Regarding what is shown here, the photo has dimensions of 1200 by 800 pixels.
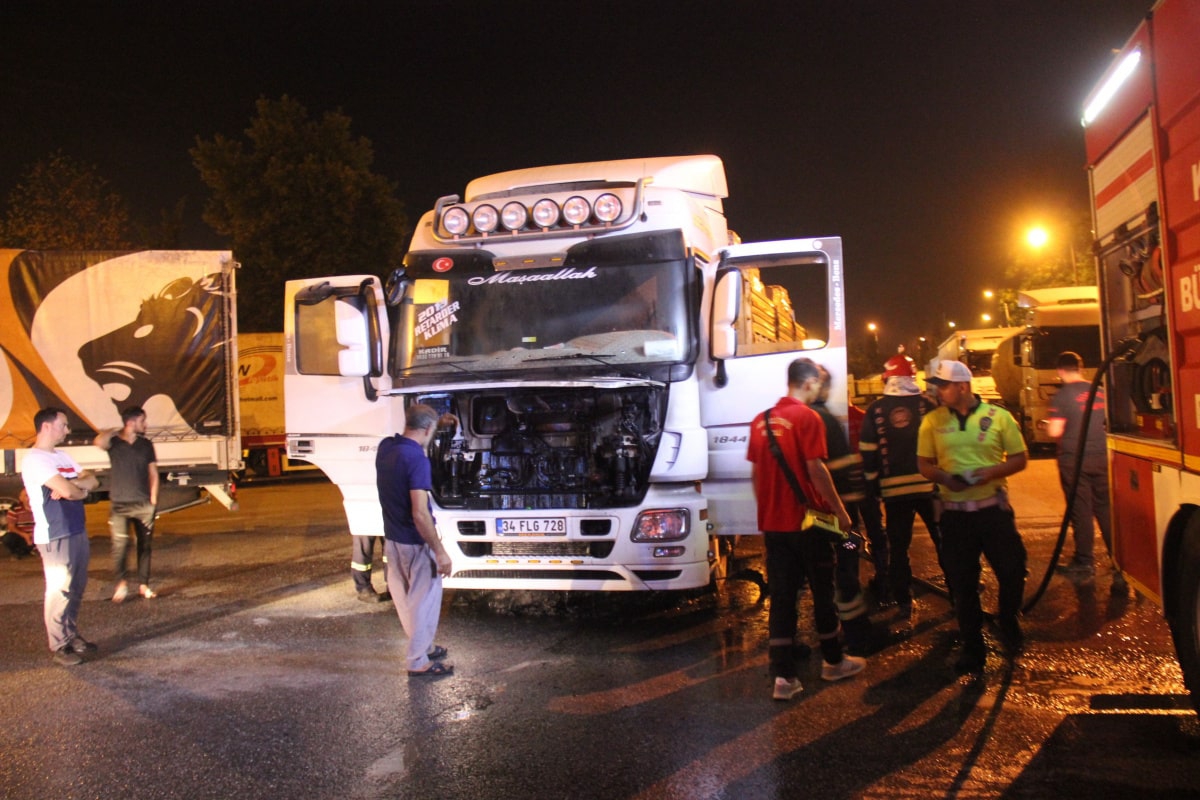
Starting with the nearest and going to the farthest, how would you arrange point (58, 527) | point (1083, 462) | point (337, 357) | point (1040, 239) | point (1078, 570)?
point (58, 527) < point (337, 357) < point (1083, 462) < point (1078, 570) < point (1040, 239)

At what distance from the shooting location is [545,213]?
6.58 metres

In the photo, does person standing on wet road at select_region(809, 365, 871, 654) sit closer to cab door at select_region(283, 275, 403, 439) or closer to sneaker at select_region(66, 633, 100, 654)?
cab door at select_region(283, 275, 403, 439)

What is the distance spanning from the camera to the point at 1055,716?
4.44 meters

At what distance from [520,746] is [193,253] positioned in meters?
8.32

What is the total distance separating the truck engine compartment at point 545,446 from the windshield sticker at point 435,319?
0.52m

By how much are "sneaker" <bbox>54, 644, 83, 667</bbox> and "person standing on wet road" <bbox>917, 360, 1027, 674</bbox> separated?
5505 mm

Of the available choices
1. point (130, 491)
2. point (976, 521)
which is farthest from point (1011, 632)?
point (130, 491)

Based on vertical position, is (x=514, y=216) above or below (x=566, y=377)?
above

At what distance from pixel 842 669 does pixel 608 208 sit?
3.45 metres

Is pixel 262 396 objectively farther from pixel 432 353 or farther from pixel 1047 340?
pixel 1047 340

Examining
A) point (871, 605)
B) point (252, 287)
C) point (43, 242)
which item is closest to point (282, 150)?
point (252, 287)

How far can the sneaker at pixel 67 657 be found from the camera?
5.97 m

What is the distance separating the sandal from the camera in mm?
5453

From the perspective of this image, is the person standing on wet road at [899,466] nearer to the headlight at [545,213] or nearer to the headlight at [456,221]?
the headlight at [545,213]
